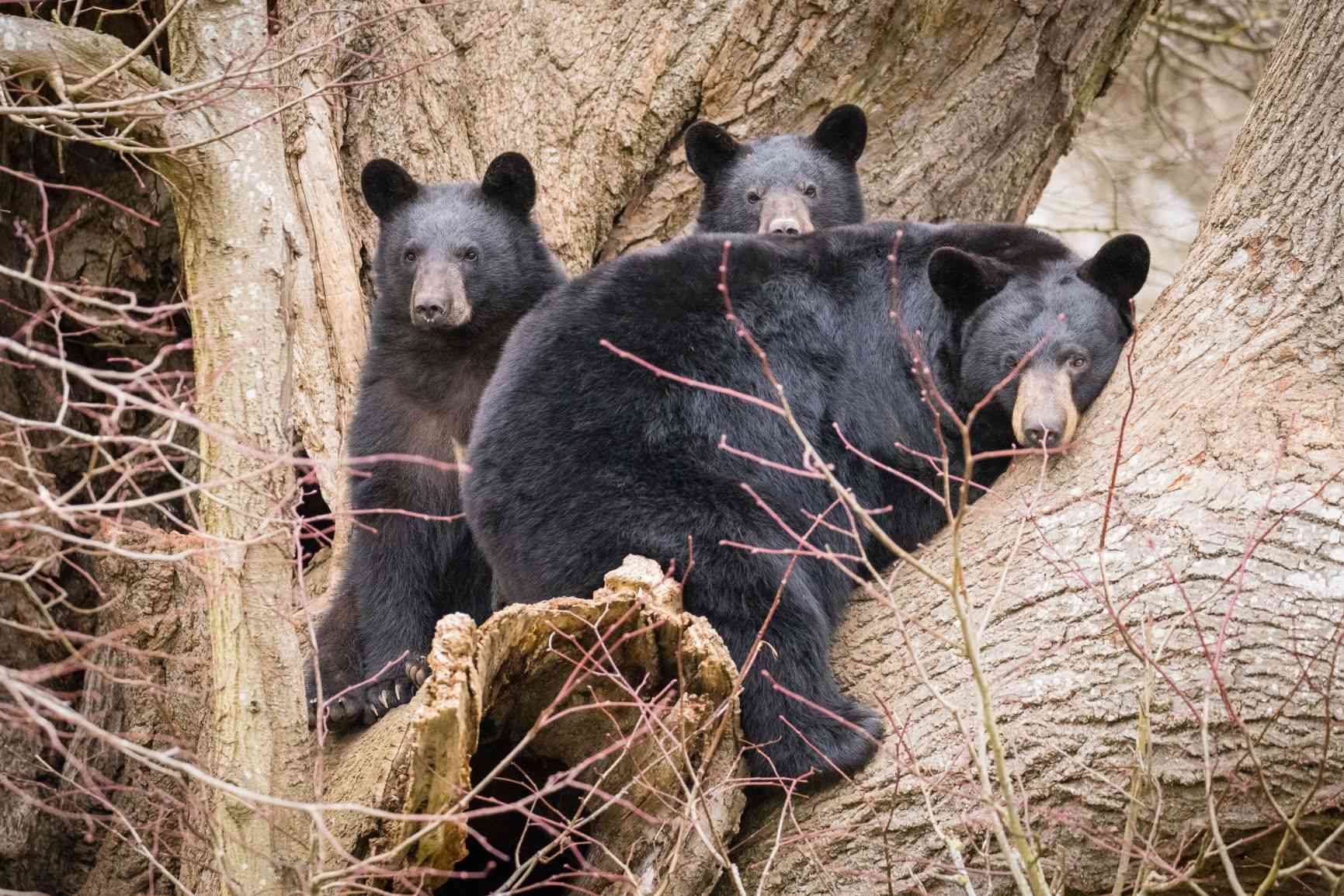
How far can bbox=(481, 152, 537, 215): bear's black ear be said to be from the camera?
6809 mm

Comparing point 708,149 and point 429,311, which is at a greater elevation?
point 708,149

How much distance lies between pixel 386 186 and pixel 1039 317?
120 inches

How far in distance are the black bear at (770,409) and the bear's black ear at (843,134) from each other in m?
1.85

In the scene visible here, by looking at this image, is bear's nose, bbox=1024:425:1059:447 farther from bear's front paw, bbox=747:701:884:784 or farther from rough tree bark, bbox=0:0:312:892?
rough tree bark, bbox=0:0:312:892

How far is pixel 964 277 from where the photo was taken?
18.3 ft

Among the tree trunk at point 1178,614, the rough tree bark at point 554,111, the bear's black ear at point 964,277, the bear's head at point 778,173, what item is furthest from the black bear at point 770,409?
the bear's head at point 778,173

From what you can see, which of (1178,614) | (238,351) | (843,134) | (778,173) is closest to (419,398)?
(238,351)

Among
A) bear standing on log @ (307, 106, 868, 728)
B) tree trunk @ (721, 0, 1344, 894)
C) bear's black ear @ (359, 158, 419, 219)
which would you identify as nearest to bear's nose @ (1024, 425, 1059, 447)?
tree trunk @ (721, 0, 1344, 894)

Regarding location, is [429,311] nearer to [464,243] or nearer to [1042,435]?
[464,243]

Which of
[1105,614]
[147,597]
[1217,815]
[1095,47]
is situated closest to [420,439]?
[147,597]

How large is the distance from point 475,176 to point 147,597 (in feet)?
8.81

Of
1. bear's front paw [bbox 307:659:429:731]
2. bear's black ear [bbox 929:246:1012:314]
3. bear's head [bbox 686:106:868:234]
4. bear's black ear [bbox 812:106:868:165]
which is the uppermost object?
bear's black ear [bbox 812:106:868:165]

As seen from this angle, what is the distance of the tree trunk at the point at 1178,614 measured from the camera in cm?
411

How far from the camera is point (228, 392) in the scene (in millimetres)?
5465
